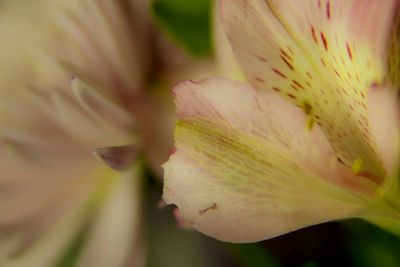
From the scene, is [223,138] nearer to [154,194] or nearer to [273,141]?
[273,141]

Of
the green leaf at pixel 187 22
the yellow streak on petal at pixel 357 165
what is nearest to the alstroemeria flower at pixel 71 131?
the green leaf at pixel 187 22

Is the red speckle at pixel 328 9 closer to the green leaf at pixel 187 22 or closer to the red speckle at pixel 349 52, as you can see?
the red speckle at pixel 349 52

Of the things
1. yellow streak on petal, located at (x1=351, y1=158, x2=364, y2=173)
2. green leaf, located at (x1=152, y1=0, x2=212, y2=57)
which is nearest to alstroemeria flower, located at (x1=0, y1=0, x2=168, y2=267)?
green leaf, located at (x1=152, y1=0, x2=212, y2=57)

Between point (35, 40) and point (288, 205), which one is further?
point (35, 40)

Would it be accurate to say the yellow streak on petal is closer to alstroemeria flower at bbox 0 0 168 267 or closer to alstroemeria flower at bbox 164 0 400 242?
alstroemeria flower at bbox 164 0 400 242

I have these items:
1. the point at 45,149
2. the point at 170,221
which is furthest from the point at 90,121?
the point at 170,221

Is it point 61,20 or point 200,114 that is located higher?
point 61,20
